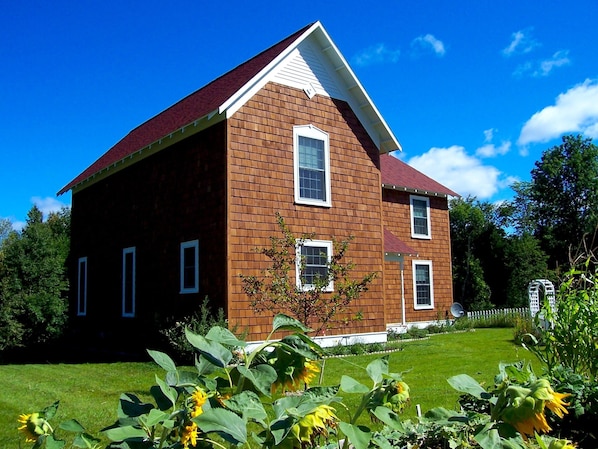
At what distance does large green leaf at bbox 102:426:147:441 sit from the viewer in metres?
1.42

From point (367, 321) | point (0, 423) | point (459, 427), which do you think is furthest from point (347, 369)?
point (459, 427)

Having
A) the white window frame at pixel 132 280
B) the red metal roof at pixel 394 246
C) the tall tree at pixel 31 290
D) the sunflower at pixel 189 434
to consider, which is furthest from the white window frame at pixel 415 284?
the sunflower at pixel 189 434

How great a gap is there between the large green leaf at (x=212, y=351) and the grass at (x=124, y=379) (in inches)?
177

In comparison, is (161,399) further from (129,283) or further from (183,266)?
(129,283)

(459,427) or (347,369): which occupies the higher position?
(459,427)

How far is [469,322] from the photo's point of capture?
23.1m

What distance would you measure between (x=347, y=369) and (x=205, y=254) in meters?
4.54

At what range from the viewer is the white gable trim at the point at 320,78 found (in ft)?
Answer: 45.8

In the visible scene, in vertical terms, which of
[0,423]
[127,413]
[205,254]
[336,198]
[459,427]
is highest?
[336,198]

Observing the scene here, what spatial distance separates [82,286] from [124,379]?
11099mm

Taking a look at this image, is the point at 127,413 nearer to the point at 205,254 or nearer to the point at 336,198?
the point at 205,254

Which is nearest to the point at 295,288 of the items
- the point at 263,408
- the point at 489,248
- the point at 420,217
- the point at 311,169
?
the point at 311,169

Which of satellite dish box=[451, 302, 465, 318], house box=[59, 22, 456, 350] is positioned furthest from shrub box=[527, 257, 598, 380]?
satellite dish box=[451, 302, 465, 318]

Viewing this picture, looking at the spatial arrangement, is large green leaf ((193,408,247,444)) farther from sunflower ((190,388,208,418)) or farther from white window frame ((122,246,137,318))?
white window frame ((122,246,137,318))
